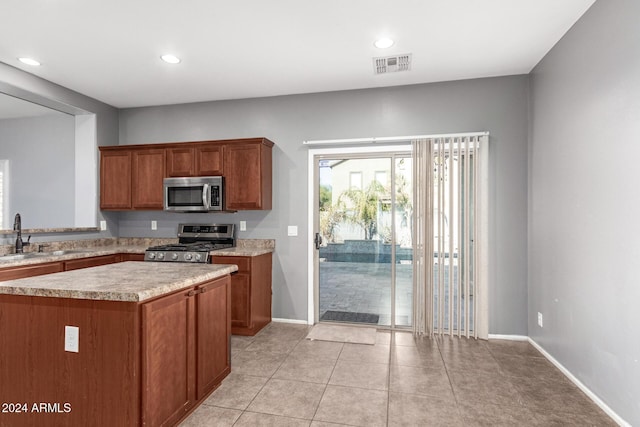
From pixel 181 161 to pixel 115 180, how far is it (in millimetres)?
968

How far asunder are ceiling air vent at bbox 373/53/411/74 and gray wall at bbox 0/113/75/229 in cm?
414

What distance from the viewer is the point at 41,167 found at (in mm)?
4801

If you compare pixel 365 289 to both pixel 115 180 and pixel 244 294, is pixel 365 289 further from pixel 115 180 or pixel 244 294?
pixel 115 180

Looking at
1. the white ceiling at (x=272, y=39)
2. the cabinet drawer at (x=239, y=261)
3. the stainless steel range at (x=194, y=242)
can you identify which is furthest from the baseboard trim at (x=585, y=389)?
the stainless steel range at (x=194, y=242)

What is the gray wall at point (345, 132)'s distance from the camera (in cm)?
354

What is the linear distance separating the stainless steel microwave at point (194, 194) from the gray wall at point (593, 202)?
335cm

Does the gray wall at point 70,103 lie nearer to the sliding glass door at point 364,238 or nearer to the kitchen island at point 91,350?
the kitchen island at point 91,350

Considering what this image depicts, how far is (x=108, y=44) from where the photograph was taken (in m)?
2.91

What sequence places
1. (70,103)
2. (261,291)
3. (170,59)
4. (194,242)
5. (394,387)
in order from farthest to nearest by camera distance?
(194,242) → (70,103) → (261,291) → (170,59) → (394,387)

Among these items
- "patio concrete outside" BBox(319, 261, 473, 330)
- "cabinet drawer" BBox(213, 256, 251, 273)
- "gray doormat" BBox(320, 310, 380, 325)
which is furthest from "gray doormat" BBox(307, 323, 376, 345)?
"cabinet drawer" BBox(213, 256, 251, 273)

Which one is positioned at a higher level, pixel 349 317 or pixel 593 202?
pixel 593 202

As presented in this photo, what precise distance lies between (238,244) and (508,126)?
3365 mm

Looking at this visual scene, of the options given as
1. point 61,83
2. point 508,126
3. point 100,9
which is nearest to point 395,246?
point 508,126

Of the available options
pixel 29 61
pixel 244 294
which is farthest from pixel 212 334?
pixel 29 61
